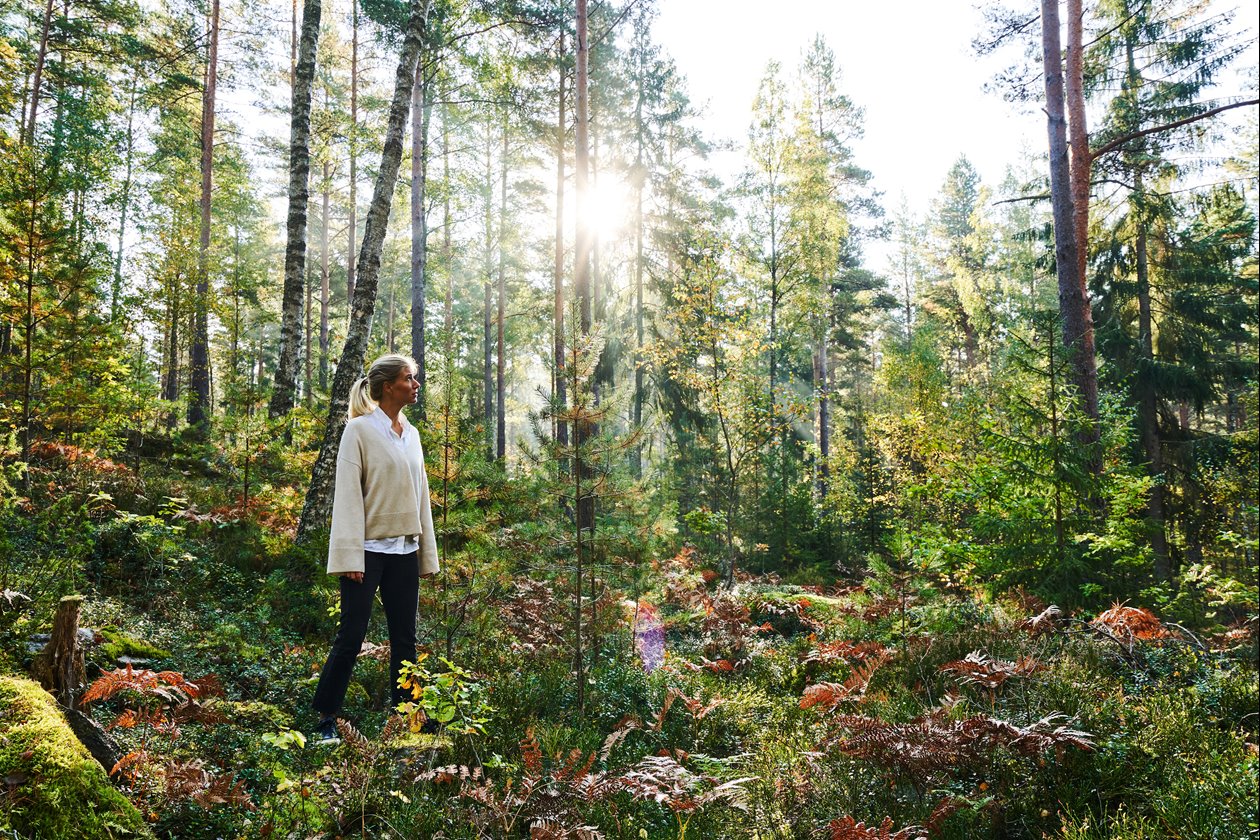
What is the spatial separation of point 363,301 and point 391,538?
4.38m

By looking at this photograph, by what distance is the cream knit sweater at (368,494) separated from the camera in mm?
3598

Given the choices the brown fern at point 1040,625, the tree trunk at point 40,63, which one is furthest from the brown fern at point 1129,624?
the tree trunk at point 40,63

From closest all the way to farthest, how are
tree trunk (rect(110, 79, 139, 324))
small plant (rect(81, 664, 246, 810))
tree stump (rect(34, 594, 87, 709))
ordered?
small plant (rect(81, 664, 246, 810))
tree stump (rect(34, 594, 87, 709))
tree trunk (rect(110, 79, 139, 324))

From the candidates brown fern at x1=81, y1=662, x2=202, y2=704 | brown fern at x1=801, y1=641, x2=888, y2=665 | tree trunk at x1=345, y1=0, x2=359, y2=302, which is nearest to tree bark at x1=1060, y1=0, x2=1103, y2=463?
brown fern at x1=801, y1=641, x2=888, y2=665

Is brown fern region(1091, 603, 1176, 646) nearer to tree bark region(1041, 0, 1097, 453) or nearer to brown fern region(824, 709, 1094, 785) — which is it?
brown fern region(824, 709, 1094, 785)

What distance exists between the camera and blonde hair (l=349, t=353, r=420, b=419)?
3920 millimetres

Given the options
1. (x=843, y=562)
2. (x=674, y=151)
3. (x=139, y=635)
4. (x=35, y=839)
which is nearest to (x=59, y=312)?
(x=139, y=635)

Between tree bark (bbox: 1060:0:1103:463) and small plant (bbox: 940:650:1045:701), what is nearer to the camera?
small plant (bbox: 940:650:1045:701)

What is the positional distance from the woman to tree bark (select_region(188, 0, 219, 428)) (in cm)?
1052

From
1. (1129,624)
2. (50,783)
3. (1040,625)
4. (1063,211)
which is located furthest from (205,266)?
(1129,624)

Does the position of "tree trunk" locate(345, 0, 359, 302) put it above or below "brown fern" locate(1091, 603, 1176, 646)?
above

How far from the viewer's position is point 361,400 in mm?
3963

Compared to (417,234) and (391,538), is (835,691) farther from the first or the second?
(417,234)

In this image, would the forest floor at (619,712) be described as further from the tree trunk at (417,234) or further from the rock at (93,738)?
the tree trunk at (417,234)
